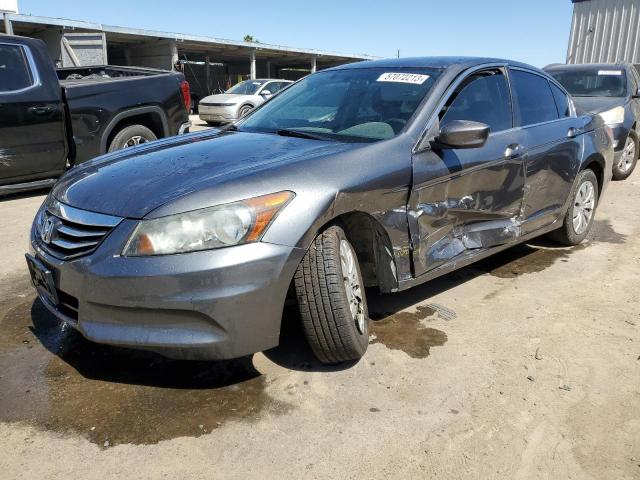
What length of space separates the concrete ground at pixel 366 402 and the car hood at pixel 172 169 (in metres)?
0.88

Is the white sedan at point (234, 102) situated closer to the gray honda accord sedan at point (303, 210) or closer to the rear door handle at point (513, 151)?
the gray honda accord sedan at point (303, 210)

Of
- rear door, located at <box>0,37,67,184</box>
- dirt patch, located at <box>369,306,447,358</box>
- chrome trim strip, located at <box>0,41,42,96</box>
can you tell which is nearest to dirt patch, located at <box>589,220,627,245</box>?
dirt patch, located at <box>369,306,447,358</box>

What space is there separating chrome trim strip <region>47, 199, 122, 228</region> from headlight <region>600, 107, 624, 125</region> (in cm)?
723

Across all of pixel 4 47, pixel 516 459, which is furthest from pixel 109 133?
pixel 516 459

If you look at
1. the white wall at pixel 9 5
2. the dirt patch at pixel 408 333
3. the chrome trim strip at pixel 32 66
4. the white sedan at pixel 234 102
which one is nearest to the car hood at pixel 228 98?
the white sedan at pixel 234 102

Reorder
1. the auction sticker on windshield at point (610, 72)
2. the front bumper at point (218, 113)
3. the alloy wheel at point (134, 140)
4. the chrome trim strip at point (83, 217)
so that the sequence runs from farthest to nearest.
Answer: the front bumper at point (218, 113), the auction sticker on windshield at point (610, 72), the alloy wheel at point (134, 140), the chrome trim strip at point (83, 217)

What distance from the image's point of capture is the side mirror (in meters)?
3.08

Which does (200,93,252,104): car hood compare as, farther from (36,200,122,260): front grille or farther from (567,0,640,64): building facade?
(36,200,122,260): front grille

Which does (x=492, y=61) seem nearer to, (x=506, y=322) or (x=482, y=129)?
(x=482, y=129)

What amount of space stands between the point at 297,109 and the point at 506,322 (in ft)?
6.28

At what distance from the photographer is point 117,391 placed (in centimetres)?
264

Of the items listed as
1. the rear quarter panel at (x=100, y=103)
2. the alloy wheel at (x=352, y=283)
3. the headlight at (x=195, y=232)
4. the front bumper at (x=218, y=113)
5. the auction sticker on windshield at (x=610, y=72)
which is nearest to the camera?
the headlight at (x=195, y=232)

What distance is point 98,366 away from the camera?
287 centimetres

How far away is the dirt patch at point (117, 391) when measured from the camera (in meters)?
2.39
